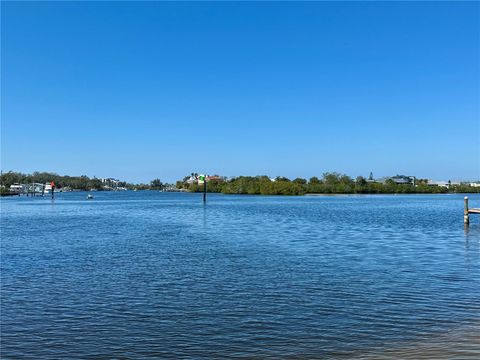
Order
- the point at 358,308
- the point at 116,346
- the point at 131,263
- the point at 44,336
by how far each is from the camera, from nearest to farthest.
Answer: the point at 116,346 → the point at 44,336 → the point at 358,308 → the point at 131,263

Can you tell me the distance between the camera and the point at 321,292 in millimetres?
17234

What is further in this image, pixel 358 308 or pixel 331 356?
pixel 358 308

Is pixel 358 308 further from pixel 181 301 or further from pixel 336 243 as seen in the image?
pixel 336 243

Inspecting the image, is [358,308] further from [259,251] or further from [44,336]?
[259,251]

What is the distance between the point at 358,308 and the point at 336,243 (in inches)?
763

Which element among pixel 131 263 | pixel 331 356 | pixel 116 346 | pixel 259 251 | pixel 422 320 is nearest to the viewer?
pixel 331 356

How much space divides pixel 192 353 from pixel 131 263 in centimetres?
1467

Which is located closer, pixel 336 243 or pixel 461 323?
pixel 461 323

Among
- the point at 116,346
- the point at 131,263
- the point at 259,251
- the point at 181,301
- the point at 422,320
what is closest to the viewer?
the point at 116,346

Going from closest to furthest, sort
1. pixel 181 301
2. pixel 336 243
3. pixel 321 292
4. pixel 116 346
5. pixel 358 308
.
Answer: pixel 116 346 → pixel 358 308 → pixel 181 301 → pixel 321 292 → pixel 336 243

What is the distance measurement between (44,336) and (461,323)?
11120 millimetres

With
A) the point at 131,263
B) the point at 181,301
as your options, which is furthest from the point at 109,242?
the point at 181,301

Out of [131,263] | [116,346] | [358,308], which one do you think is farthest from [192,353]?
[131,263]

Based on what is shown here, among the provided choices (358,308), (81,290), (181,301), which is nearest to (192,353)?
(181,301)
